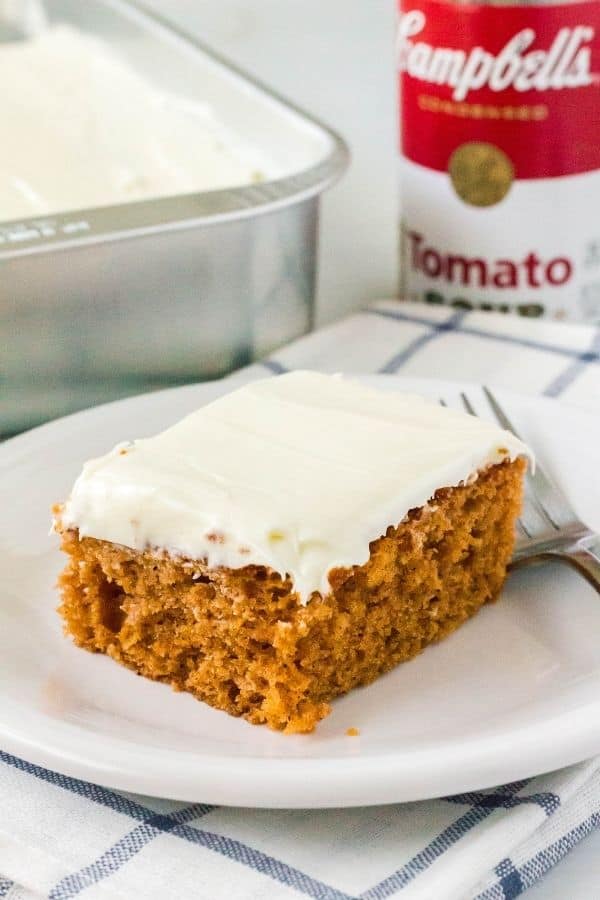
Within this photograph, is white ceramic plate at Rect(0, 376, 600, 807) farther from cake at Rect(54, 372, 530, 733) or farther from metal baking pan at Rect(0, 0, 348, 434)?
metal baking pan at Rect(0, 0, 348, 434)

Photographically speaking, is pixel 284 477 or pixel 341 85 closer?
pixel 284 477

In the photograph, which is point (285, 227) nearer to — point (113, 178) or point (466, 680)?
point (113, 178)

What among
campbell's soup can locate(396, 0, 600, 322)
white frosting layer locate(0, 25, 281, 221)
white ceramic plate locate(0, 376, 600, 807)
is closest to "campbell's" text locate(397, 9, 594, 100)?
campbell's soup can locate(396, 0, 600, 322)

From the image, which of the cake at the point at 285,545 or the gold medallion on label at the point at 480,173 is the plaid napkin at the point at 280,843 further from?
the gold medallion on label at the point at 480,173

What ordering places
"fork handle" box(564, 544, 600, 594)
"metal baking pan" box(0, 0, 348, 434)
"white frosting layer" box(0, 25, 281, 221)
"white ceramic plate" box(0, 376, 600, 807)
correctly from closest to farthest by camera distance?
"white ceramic plate" box(0, 376, 600, 807)
"fork handle" box(564, 544, 600, 594)
"metal baking pan" box(0, 0, 348, 434)
"white frosting layer" box(0, 25, 281, 221)

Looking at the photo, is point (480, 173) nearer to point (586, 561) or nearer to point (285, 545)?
point (586, 561)

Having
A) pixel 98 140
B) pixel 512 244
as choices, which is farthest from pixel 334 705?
pixel 98 140

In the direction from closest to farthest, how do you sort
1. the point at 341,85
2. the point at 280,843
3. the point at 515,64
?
1. the point at 280,843
2. the point at 515,64
3. the point at 341,85
